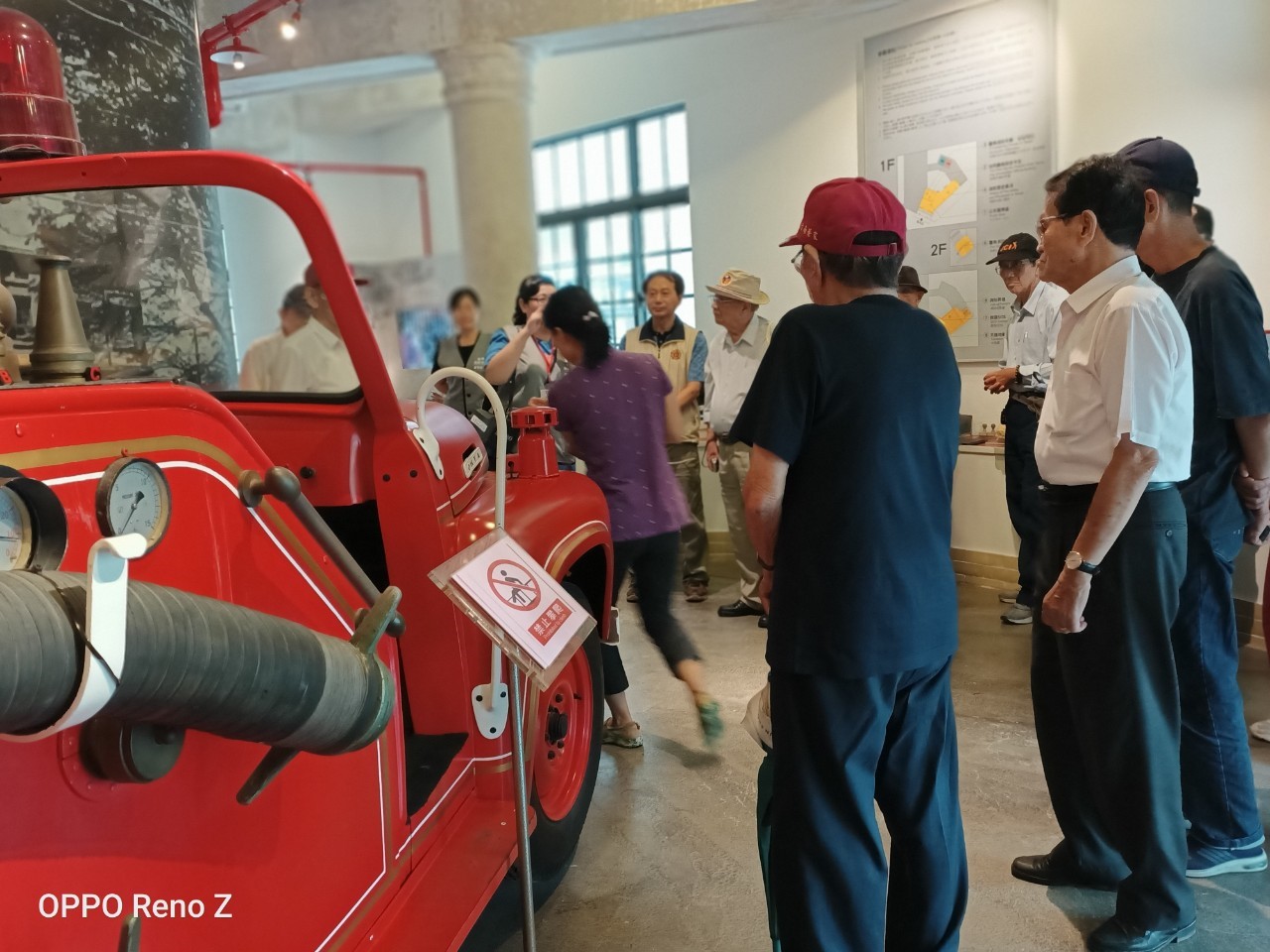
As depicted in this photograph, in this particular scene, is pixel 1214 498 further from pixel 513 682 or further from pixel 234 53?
pixel 234 53

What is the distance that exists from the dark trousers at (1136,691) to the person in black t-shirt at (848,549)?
50 centimetres

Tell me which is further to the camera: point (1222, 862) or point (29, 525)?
point (1222, 862)

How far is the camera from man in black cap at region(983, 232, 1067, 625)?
4273 mm

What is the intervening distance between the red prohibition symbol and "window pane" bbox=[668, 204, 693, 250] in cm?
377

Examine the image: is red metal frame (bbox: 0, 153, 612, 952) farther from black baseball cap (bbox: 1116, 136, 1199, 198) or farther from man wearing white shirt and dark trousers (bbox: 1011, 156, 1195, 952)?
black baseball cap (bbox: 1116, 136, 1199, 198)

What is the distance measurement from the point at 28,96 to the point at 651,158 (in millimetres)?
2726

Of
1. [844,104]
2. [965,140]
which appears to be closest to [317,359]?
[965,140]

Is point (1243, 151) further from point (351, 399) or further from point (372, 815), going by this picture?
point (372, 815)

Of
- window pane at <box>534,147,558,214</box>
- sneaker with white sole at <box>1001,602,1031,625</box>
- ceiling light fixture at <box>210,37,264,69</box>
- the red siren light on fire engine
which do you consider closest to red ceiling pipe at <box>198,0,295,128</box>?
ceiling light fixture at <box>210,37,264,69</box>

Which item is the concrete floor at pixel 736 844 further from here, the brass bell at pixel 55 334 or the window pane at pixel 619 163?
the window pane at pixel 619 163

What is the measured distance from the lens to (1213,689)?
7.41 ft

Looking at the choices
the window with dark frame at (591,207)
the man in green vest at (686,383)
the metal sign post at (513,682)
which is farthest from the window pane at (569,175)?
the man in green vest at (686,383)

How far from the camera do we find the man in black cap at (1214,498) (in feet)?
7.23

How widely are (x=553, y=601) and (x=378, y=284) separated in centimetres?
66
